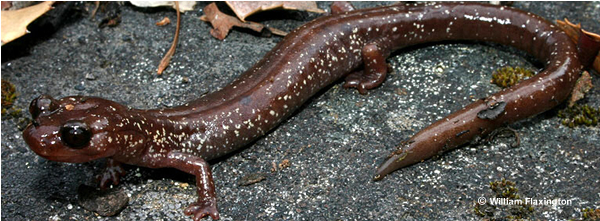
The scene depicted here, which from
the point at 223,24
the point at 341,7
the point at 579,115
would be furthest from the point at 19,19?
the point at 579,115

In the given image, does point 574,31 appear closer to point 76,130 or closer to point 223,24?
point 223,24

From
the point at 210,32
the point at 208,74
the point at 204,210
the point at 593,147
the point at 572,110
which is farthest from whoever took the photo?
the point at 210,32

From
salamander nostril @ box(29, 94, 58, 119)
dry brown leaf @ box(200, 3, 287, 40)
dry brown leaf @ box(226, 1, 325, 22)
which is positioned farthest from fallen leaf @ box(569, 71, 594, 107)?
salamander nostril @ box(29, 94, 58, 119)

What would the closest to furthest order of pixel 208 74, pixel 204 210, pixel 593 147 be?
1. pixel 204 210
2. pixel 593 147
3. pixel 208 74

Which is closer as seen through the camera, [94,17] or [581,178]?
[581,178]

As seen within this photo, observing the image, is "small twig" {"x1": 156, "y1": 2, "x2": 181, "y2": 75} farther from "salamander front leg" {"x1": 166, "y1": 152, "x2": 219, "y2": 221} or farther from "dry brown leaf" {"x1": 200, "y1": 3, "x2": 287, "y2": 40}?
"salamander front leg" {"x1": 166, "y1": 152, "x2": 219, "y2": 221}

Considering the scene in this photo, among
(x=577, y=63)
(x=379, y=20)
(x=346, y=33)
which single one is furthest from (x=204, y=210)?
(x=577, y=63)

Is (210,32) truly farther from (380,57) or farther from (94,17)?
(380,57)

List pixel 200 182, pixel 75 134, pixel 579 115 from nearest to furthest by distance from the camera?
pixel 75 134 → pixel 200 182 → pixel 579 115
